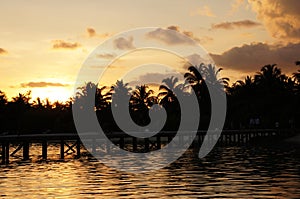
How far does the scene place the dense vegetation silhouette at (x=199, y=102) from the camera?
286ft

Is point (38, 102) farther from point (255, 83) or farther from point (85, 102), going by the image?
point (255, 83)

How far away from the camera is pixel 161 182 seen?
26891 mm

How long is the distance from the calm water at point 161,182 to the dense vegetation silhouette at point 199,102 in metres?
48.9

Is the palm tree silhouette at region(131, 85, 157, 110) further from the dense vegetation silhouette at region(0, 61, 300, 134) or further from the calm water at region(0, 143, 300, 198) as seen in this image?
the calm water at region(0, 143, 300, 198)

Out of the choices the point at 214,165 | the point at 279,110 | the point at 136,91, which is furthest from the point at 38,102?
the point at 214,165

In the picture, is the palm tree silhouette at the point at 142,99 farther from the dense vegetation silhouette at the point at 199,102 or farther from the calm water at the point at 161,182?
the calm water at the point at 161,182

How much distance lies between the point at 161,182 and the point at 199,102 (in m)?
60.7

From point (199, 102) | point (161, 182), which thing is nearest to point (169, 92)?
point (199, 102)

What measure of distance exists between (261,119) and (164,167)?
6480cm

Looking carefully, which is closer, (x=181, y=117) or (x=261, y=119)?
(x=181, y=117)

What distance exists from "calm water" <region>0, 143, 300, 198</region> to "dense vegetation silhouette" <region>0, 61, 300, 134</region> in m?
48.9

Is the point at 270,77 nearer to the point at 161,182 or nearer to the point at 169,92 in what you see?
the point at 169,92

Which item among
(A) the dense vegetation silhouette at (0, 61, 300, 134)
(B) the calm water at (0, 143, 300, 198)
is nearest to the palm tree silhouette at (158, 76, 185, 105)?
(A) the dense vegetation silhouette at (0, 61, 300, 134)

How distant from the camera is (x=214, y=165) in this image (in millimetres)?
37188
